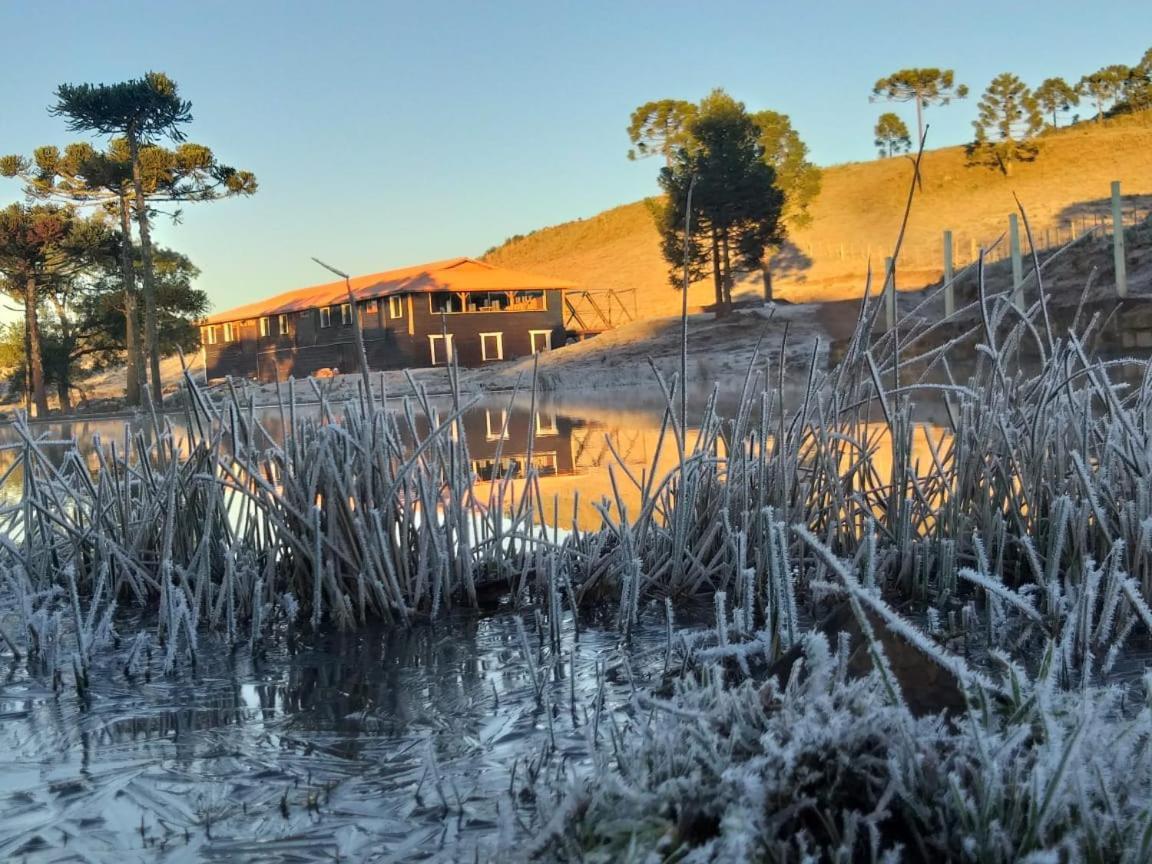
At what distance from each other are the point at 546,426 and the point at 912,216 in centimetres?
4522

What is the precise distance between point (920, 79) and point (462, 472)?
67922mm

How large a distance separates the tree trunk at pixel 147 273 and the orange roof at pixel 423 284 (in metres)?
7.81

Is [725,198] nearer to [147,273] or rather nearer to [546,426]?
[147,273]

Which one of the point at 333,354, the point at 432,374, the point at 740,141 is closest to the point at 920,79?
the point at 740,141

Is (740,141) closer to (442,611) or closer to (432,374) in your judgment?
(432,374)

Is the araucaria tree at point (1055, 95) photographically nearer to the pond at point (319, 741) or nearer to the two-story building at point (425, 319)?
the two-story building at point (425, 319)

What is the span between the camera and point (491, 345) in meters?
37.5

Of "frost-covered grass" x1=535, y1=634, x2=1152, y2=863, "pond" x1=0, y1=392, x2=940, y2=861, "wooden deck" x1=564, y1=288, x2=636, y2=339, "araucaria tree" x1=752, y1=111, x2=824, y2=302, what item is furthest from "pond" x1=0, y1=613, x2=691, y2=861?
"araucaria tree" x1=752, y1=111, x2=824, y2=302

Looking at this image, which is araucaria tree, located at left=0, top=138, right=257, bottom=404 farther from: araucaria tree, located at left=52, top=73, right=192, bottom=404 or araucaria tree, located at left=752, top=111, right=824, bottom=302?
araucaria tree, located at left=752, top=111, right=824, bottom=302

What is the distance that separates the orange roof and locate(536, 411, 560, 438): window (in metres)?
22.4

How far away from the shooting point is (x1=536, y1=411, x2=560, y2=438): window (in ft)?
34.9

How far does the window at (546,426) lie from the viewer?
419 inches

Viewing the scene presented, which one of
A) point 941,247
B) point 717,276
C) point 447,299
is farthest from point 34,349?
point 941,247

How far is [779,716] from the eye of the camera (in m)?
1.32
